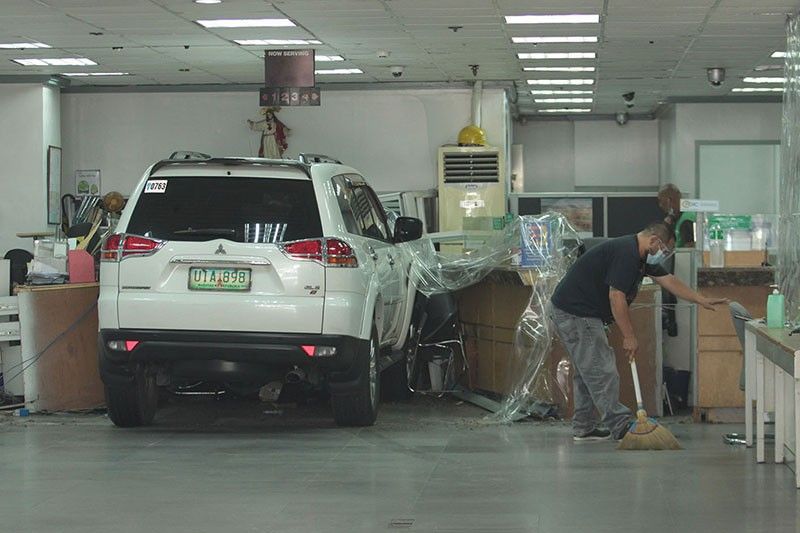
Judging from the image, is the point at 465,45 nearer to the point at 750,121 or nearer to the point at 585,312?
the point at 585,312

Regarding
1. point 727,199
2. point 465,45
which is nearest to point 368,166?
point 465,45

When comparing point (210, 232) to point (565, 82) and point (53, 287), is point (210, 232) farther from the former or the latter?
point (565, 82)

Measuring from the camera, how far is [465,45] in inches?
551

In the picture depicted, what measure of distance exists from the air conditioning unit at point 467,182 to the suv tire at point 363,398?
25.9ft

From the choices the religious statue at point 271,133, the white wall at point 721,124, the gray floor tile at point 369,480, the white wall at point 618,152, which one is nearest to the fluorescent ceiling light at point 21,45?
the religious statue at point 271,133

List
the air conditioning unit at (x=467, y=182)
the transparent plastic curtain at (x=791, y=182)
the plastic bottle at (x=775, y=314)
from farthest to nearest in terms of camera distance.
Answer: the air conditioning unit at (x=467, y=182) → the transparent plastic curtain at (x=791, y=182) → the plastic bottle at (x=775, y=314)

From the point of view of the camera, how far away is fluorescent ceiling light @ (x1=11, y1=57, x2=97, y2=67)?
15219 mm

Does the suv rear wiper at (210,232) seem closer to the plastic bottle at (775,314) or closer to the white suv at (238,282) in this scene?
the white suv at (238,282)

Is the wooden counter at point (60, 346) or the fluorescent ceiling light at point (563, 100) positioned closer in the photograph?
the wooden counter at point (60, 346)

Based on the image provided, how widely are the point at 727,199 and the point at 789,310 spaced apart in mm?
9836

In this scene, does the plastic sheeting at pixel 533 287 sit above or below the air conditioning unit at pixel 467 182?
below

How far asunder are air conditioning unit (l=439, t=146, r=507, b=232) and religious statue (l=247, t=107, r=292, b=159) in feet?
7.00

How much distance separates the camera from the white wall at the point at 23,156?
1700 centimetres

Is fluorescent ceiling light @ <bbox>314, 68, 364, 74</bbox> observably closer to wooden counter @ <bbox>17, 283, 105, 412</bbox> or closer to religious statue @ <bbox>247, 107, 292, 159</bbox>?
religious statue @ <bbox>247, 107, 292, 159</bbox>
